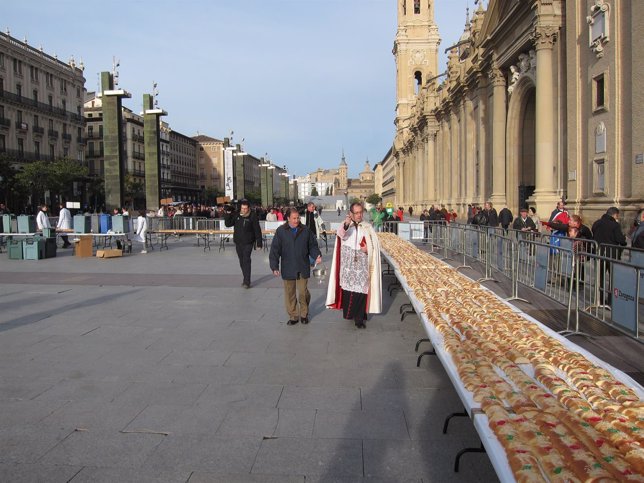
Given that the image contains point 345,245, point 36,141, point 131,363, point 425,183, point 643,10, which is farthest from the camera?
point 36,141

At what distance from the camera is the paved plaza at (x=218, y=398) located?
370 centimetres

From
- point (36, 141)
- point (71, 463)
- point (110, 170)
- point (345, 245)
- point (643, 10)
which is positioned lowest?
point (71, 463)

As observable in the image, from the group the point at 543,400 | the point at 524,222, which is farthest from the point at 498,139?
the point at 543,400

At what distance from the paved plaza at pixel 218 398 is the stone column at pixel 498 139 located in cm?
1996

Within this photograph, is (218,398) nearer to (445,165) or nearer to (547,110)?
(547,110)

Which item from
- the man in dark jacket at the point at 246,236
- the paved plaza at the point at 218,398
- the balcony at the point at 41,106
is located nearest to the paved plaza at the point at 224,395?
the paved plaza at the point at 218,398

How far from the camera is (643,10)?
14.4 meters

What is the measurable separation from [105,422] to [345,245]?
164 inches

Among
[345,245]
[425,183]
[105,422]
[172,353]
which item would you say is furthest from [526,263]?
[425,183]

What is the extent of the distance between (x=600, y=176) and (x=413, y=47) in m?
71.3

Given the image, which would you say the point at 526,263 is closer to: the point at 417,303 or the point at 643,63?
the point at 417,303

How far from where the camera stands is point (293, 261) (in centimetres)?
807

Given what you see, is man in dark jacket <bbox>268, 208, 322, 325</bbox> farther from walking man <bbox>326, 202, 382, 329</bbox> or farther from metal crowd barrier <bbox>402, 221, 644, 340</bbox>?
metal crowd barrier <bbox>402, 221, 644, 340</bbox>

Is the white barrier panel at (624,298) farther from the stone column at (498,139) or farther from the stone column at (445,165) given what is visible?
the stone column at (445,165)
